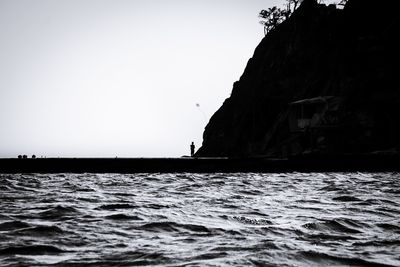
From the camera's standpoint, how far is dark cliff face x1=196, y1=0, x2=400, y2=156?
4631cm

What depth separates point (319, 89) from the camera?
59.9m

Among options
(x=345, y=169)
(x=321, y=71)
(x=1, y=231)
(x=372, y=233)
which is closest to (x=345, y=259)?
(x=372, y=233)

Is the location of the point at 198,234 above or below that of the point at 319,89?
below

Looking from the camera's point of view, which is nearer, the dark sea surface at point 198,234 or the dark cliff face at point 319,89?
the dark sea surface at point 198,234

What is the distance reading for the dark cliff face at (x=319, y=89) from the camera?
1823 inches

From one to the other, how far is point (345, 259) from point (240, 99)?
74.7 metres

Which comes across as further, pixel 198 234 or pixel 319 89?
pixel 319 89

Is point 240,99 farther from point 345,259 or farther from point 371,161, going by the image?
point 345,259

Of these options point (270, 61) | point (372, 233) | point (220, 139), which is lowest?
point (372, 233)

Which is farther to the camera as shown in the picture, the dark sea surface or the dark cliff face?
the dark cliff face

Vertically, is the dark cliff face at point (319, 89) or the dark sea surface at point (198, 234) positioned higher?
the dark cliff face at point (319, 89)

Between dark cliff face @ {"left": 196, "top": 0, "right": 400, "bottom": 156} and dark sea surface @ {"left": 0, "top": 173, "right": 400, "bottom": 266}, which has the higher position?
dark cliff face @ {"left": 196, "top": 0, "right": 400, "bottom": 156}

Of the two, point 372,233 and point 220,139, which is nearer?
point 372,233

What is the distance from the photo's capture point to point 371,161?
31562 mm
